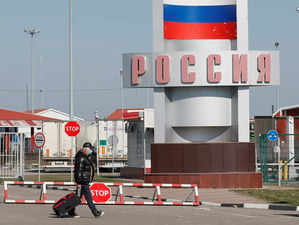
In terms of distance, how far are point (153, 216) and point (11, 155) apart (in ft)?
62.2

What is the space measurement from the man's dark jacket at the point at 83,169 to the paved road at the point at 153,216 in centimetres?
86

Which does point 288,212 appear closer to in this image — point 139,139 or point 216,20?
point 216,20

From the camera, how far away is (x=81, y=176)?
1730 centimetres

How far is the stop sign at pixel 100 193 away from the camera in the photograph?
20734 mm

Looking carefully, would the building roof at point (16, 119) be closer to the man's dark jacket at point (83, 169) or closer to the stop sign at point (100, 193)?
the stop sign at point (100, 193)

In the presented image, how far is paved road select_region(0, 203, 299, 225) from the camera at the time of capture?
15.9m

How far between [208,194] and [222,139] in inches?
176

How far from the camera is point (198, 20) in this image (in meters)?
28.6

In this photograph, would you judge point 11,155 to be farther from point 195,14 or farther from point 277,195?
point 277,195

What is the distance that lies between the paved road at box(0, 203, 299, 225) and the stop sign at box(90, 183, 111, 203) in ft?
2.09

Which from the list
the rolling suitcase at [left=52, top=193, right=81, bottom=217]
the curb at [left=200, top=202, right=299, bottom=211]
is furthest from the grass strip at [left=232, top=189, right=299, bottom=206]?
the rolling suitcase at [left=52, top=193, right=81, bottom=217]

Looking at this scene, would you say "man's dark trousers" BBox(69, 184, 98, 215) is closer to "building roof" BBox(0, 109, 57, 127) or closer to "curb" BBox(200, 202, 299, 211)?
"curb" BBox(200, 202, 299, 211)

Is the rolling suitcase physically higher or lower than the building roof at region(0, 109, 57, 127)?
lower

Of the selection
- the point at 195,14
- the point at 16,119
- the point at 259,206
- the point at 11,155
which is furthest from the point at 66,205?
the point at 16,119
